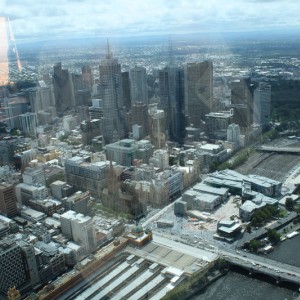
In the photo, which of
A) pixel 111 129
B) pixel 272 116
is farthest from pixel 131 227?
pixel 272 116

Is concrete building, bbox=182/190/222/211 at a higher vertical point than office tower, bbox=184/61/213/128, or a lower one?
lower

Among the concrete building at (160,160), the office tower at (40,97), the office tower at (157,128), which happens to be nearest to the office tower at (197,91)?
the office tower at (157,128)

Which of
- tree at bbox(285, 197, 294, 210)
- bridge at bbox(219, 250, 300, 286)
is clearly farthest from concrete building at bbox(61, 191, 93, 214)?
tree at bbox(285, 197, 294, 210)

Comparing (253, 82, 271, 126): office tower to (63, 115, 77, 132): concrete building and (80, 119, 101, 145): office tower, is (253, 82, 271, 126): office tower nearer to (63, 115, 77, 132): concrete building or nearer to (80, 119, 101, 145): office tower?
(80, 119, 101, 145): office tower

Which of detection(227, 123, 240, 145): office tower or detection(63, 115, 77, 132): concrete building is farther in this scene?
detection(63, 115, 77, 132): concrete building

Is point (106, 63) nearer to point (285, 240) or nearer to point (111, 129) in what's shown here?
point (111, 129)

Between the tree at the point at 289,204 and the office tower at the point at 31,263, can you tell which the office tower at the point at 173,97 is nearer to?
the tree at the point at 289,204

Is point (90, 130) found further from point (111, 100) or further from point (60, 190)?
point (60, 190)
